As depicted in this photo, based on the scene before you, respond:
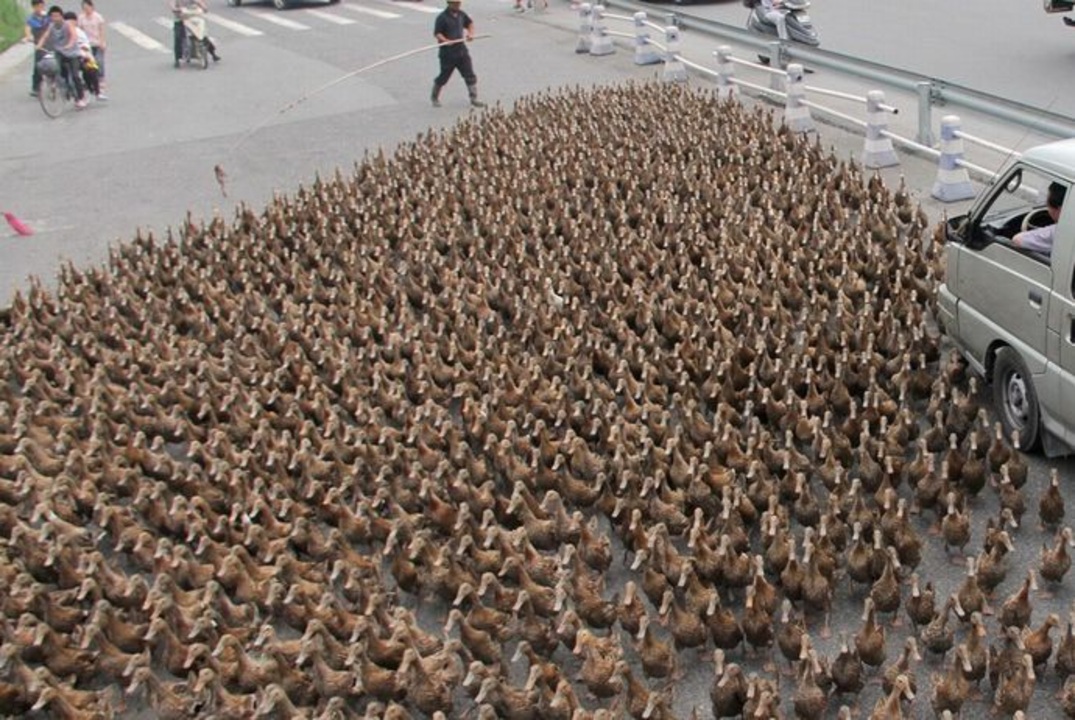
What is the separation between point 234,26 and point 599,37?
38.2ft

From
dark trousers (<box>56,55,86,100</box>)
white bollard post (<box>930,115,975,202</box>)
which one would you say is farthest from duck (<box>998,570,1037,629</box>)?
dark trousers (<box>56,55,86,100</box>)

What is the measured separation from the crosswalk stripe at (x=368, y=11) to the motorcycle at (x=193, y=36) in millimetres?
5472

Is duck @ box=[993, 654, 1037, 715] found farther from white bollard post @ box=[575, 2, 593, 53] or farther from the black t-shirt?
white bollard post @ box=[575, 2, 593, 53]

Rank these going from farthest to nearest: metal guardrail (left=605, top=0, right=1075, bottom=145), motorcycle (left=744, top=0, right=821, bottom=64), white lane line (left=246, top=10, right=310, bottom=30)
Answer: white lane line (left=246, top=10, right=310, bottom=30)
motorcycle (left=744, top=0, right=821, bottom=64)
metal guardrail (left=605, top=0, right=1075, bottom=145)

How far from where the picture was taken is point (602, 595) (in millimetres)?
6598

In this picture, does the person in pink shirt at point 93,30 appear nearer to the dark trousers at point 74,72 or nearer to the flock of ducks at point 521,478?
the dark trousers at point 74,72

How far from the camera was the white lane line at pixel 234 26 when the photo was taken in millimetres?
28281

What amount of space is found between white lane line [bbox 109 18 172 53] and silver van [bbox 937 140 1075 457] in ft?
72.7

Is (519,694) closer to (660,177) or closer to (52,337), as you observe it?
(52,337)

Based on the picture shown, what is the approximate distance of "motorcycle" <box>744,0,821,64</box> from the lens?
19.2 m

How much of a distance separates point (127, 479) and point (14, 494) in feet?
2.23

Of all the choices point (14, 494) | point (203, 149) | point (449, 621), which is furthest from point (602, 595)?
point (203, 149)

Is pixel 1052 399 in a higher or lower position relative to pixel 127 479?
higher

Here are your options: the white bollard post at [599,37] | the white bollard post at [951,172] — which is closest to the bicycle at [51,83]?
the white bollard post at [599,37]
